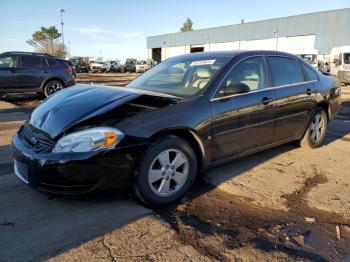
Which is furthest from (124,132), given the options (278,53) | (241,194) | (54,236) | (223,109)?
(278,53)

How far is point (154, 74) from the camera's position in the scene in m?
5.02

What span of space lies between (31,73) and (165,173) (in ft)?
34.2

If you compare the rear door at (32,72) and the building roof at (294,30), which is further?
the building roof at (294,30)

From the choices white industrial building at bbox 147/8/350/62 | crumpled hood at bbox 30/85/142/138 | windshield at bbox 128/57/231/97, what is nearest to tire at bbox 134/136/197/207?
crumpled hood at bbox 30/85/142/138

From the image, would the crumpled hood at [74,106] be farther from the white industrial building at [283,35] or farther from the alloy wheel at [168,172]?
the white industrial building at [283,35]

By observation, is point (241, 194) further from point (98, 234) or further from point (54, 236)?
point (54, 236)

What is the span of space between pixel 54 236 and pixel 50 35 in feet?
256

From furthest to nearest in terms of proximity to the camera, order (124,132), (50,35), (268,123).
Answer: (50,35)
(268,123)
(124,132)

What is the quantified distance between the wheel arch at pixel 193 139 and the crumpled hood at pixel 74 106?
21.1 inches

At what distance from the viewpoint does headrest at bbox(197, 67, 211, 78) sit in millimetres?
4363

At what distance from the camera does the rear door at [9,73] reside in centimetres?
1218

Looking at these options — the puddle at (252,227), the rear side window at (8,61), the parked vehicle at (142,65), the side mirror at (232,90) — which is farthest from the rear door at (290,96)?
the parked vehicle at (142,65)

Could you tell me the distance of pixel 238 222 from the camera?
11.1ft

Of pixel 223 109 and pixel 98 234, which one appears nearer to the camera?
pixel 98 234
